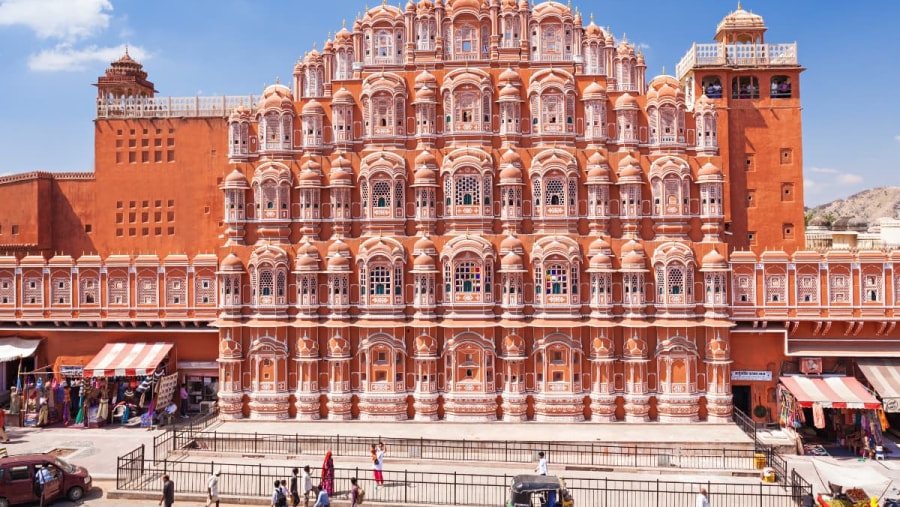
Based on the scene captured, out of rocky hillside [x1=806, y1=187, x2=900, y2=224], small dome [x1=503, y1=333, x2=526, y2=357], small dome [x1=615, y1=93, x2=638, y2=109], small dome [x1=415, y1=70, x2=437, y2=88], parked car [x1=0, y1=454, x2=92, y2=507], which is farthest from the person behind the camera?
rocky hillside [x1=806, y1=187, x2=900, y2=224]

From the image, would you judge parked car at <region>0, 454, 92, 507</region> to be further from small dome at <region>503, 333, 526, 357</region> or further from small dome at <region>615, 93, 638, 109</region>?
small dome at <region>615, 93, 638, 109</region>

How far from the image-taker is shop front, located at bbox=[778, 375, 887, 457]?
31.7 m

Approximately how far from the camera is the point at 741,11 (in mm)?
43688

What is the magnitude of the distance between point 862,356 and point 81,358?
39159mm

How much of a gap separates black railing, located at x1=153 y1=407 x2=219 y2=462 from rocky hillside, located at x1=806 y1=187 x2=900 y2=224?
114998mm

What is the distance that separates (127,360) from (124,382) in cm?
144

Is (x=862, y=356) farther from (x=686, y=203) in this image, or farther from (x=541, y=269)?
(x=541, y=269)

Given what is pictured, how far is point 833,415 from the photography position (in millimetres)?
34000

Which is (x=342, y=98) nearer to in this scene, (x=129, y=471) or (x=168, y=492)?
(x=129, y=471)

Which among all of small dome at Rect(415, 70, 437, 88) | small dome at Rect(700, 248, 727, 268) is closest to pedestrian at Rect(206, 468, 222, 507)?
small dome at Rect(415, 70, 437, 88)

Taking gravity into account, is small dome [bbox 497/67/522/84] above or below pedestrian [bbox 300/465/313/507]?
above

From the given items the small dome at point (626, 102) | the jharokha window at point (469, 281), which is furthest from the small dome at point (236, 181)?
the small dome at point (626, 102)

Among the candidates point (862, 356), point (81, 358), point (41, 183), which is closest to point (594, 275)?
point (862, 356)

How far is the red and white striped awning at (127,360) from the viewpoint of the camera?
118 ft
